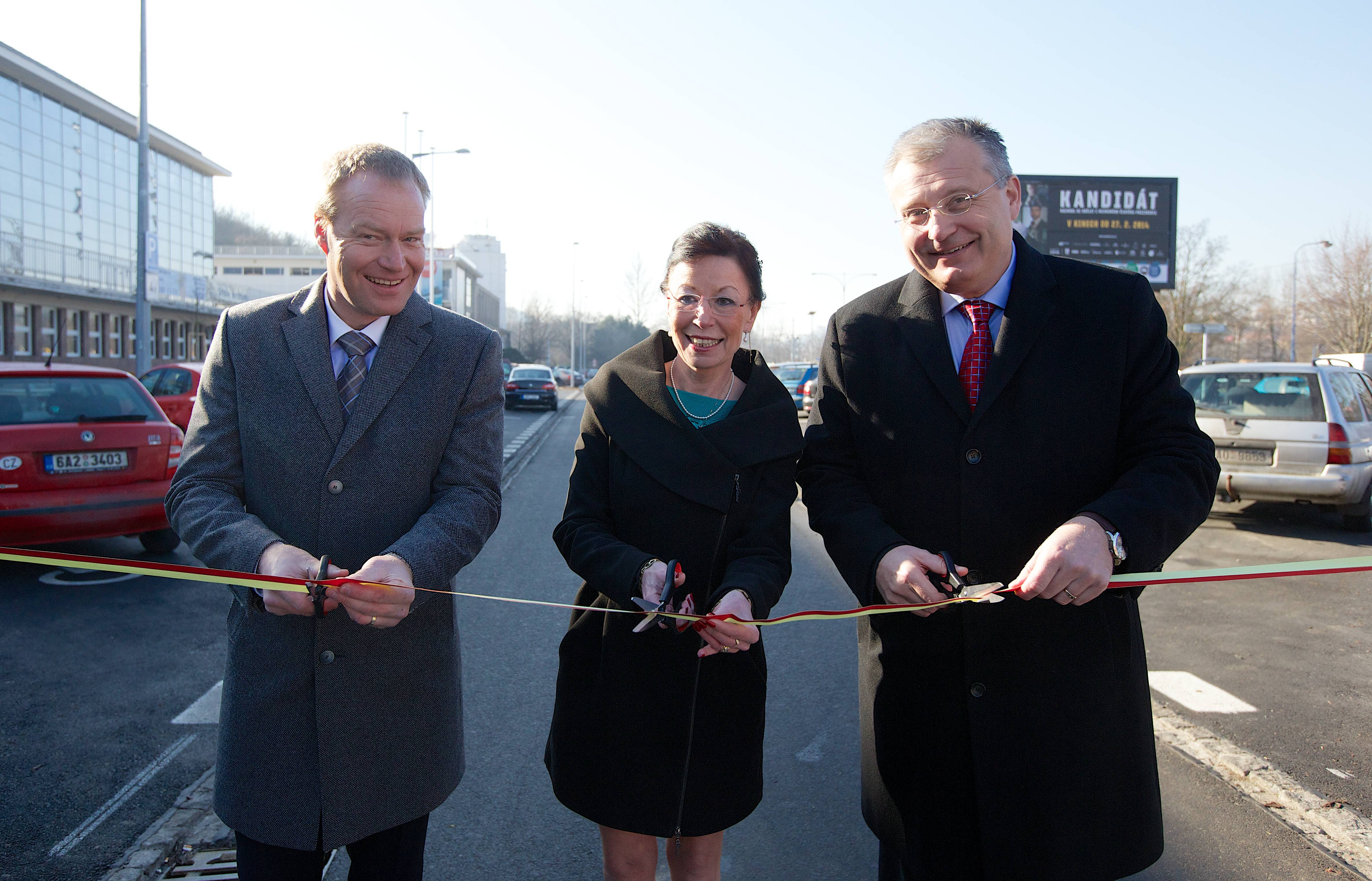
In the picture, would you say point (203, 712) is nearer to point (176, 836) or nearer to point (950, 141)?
point (176, 836)

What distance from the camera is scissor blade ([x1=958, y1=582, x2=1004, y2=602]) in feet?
6.41

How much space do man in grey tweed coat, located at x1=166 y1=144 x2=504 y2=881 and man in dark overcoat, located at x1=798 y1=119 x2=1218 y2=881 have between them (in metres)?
1.06

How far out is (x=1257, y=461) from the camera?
9.91m

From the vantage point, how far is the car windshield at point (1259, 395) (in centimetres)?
987

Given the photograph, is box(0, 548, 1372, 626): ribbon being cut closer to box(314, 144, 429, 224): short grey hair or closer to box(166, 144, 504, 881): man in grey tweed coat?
box(166, 144, 504, 881): man in grey tweed coat

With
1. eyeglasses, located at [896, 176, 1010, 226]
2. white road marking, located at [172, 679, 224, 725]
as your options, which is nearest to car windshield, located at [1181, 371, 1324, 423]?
eyeglasses, located at [896, 176, 1010, 226]

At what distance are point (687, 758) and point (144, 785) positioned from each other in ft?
8.62

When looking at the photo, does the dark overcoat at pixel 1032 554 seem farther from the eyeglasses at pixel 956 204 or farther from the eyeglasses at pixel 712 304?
the eyeglasses at pixel 712 304

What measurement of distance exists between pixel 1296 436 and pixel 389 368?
10578mm

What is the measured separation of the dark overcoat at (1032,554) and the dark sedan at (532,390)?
2920 cm

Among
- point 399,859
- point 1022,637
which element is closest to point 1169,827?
point 1022,637

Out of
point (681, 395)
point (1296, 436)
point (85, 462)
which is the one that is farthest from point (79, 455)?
point (1296, 436)

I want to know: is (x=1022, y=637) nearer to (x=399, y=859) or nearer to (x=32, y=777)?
(x=399, y=859)

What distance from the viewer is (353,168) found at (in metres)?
2.08
